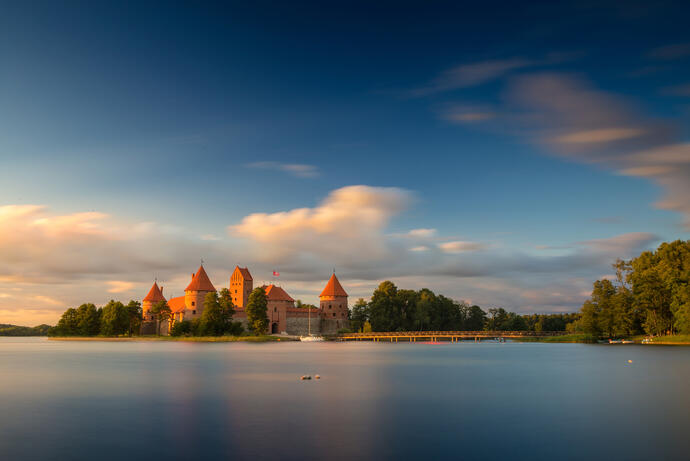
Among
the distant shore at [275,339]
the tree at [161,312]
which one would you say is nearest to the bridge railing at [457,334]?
the distant shore at [275,339]

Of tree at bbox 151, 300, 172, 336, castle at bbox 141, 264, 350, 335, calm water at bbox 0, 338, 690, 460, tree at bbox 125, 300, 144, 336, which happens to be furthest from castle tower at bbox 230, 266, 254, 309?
calm water at bbox 0, 338, 690, 460

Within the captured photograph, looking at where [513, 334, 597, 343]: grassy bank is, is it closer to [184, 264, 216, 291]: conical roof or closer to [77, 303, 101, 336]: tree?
[184, 264, 216, 291]: conical roof

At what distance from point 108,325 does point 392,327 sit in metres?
51.3

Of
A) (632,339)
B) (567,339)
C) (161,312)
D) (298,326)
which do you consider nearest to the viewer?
(632,339)

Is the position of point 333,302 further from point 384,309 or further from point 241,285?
point 241,285

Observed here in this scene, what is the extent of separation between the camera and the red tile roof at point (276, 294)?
351ft

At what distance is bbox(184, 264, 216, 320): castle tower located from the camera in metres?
99.1

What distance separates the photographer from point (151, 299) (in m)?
111

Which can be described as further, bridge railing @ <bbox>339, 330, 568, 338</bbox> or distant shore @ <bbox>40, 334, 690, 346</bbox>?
bridge railing @ <bbox>339, 330, 568, 338</bbox>

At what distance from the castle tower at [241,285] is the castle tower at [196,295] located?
418 inches

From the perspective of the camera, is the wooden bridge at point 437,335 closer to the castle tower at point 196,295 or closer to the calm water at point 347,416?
the castle tower at point 196,295

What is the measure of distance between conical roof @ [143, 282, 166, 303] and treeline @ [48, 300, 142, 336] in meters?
10.7

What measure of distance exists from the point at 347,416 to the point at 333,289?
316 feet

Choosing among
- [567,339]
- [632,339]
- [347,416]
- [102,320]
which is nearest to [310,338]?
[102,320]
